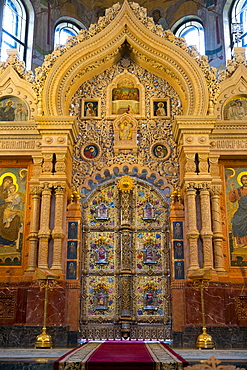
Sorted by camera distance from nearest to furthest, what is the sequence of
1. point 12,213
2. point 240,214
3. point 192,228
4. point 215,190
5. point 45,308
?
point 45,308
point 192,228
point 215,190
point 240,214
point 12,213

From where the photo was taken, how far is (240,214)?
11.8 m

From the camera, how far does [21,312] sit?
436 inches

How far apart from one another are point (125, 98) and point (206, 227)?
432 centimetres

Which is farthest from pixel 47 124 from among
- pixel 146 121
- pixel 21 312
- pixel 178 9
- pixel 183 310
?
pixel 178 9

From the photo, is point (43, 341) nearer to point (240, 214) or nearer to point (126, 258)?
point (126, 258)

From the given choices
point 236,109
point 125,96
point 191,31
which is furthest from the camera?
point 191,31

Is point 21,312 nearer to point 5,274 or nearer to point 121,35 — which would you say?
point 5,274

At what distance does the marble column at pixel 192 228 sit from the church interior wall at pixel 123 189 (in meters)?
0.02

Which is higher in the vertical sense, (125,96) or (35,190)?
(125,96)

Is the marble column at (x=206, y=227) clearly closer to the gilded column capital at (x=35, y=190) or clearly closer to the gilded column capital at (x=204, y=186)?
the gilded column capital at (x=204, y=186)

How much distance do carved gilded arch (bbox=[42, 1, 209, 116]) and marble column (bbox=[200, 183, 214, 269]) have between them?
2.10m

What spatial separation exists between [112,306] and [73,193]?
295cm

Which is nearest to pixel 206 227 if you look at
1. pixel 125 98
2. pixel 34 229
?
pixel 34 229

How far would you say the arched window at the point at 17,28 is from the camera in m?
15.7
